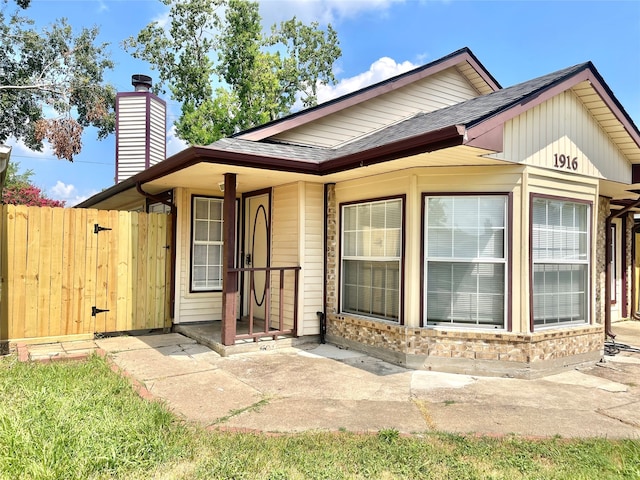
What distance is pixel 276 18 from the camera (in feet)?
89.6

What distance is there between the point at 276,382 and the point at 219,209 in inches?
A: 161

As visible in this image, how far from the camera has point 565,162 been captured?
571 centimetres

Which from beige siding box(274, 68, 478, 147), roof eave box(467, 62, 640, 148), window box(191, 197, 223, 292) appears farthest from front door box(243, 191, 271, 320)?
roof eave box(467, 62, 640, 148)

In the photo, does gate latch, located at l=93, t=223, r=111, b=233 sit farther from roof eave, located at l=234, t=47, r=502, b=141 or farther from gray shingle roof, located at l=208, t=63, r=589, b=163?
roof eave, located at l=234, t=47, r=502, b=141

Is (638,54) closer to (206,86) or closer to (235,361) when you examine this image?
(235,361)

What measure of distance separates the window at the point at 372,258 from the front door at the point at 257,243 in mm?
1561

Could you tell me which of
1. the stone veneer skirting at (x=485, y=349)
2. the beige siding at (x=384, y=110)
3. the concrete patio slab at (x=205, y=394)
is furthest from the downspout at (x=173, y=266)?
the stone veneer skirting at (x=485, y=349)

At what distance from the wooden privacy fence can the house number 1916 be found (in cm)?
600

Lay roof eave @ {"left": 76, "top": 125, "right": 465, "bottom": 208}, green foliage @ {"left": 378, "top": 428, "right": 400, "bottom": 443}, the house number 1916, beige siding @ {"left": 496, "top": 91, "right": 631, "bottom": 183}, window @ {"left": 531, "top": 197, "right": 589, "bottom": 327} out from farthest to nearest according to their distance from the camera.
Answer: the house number 1916
window @ {"left": 531, "top": 197, "right": 589, "bottom": 327}
beige siding @ {"left": 496, "top": 91, "right": 631, "bottom": 183}
roof eave @ {"left": 76, "top": 125, "right": 465, "bottom": 208}
green foliage @ {"left": 378, "top": 428, "right": 400, "bottom": 443}

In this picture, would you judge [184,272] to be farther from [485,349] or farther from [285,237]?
[485,349]

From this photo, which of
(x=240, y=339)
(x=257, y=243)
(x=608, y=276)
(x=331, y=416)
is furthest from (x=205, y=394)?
(x=608, y=276)

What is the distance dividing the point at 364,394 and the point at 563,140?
4061mm

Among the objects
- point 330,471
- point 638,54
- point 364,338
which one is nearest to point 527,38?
point 638,54

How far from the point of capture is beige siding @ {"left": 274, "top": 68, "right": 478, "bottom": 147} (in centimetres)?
773
